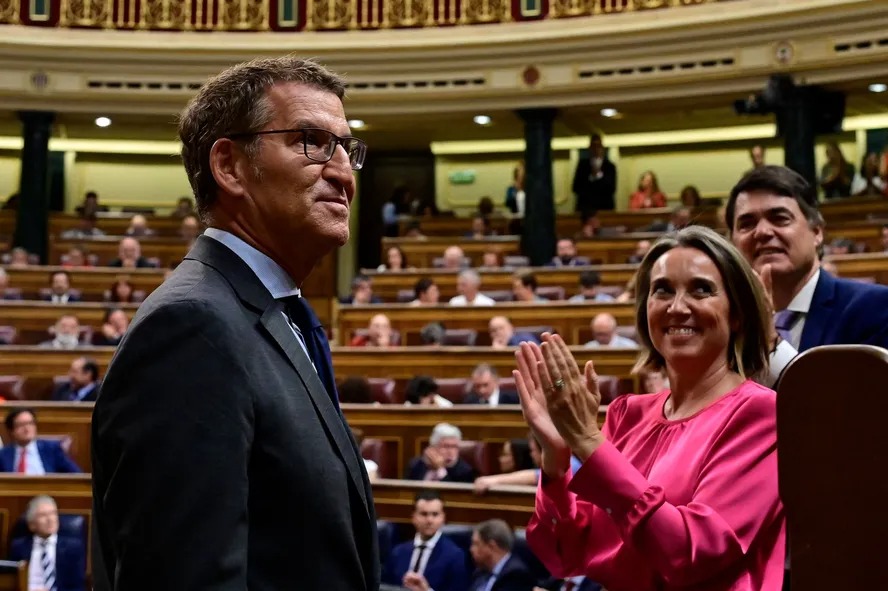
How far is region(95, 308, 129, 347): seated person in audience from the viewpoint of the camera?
701cm

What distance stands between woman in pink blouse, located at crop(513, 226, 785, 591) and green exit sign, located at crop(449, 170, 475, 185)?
1051 centimetres

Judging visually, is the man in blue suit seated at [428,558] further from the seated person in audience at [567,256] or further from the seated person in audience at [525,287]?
the seated person in audience at [567,256]

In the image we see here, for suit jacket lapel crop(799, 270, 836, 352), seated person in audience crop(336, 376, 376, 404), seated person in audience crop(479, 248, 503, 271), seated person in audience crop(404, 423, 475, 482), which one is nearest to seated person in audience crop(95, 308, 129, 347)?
seated person in audience crop(336, 376, 376, 404)

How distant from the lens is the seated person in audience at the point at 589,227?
365 inches

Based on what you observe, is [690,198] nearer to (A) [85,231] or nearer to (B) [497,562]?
(A) [85,231]

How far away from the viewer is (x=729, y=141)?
454 inches

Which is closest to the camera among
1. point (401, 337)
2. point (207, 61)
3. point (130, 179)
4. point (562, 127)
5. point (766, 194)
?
point (766, 194)

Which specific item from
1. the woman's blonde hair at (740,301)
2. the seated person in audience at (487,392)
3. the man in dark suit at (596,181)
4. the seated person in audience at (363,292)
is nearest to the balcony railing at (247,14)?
the man in dark suit at (596,181)

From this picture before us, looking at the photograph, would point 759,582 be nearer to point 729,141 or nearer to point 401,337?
point 401,337

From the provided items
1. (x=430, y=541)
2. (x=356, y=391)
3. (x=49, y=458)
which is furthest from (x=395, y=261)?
(x=430, y=541)

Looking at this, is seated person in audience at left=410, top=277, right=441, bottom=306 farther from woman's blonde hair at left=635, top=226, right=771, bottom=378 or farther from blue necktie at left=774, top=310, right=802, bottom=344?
woman's blonde hair at left=635, top=226, right=771, bottom=378

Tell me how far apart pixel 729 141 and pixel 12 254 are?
23.5ft

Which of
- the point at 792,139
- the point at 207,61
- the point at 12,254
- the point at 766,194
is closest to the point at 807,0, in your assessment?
the point at 792,139

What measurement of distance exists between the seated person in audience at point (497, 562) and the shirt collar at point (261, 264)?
2929 mm
